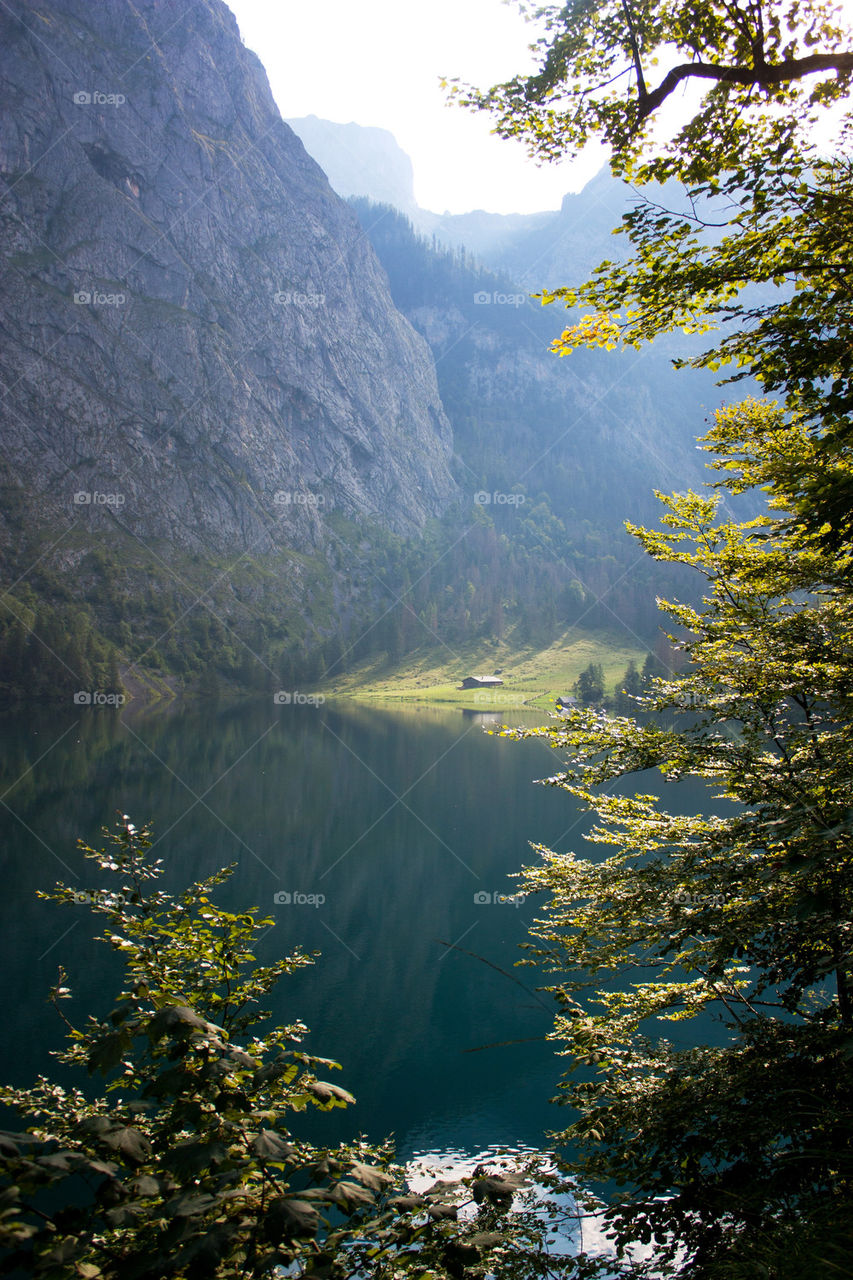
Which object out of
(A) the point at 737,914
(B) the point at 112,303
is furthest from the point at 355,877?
(B) the point at 112,303

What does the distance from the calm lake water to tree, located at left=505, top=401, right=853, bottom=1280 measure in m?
1.73

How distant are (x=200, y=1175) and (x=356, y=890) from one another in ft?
111

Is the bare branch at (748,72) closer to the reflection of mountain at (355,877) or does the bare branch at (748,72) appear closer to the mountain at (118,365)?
the reflection of mountain at (355,877)

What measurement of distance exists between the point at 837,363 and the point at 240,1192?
7482 millimetres

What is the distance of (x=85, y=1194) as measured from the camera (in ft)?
46.9

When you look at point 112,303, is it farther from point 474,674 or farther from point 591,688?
point 591,688

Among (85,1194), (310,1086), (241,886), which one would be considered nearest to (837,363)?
(310,1086)

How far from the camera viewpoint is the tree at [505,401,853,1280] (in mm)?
5520

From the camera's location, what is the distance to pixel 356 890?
3688cm

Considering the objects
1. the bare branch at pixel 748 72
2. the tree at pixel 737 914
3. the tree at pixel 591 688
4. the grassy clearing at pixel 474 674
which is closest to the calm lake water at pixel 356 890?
the tree at pixel 737 914

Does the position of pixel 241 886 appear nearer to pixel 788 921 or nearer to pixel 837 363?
pixel 788 921

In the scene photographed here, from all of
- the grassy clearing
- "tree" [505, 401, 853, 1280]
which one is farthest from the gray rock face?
"tree" [505, 401, 853, 1280]

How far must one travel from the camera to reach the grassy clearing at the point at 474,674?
156 meters

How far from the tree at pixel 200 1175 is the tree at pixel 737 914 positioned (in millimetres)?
1439
